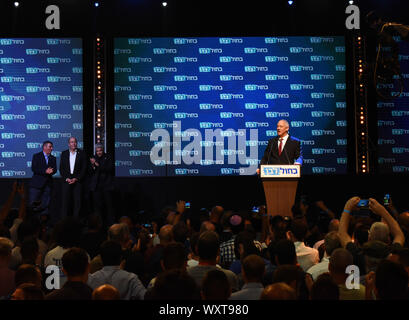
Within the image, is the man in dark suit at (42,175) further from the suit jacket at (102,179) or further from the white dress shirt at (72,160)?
the suit jacket at (102,179)

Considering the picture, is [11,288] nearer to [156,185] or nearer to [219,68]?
[156,185]

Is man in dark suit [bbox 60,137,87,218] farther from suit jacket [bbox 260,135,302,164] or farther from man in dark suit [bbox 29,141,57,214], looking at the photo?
suit jacket [bbox 260,135,302,164]

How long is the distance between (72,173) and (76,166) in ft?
0.50

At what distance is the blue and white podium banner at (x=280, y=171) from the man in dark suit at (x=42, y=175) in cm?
438

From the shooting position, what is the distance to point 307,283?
3.74 meters

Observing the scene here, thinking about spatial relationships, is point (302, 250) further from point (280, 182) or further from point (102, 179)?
point (102, 179)

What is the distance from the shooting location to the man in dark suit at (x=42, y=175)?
11.1 metres

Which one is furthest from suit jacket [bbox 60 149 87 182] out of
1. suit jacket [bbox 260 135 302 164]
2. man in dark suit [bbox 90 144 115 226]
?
suit jacket [bbox 260 135 302 164]

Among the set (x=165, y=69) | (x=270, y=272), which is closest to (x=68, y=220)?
(x=270, y=272)

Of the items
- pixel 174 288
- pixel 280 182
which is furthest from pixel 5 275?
pixel 280 182

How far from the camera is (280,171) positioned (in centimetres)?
834

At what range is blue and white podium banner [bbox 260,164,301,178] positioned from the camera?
8305 millimetres

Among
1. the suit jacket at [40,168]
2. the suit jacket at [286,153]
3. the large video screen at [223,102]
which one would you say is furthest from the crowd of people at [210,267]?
the large video screen at [223,102]

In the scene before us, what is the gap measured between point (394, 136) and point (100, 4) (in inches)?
253
